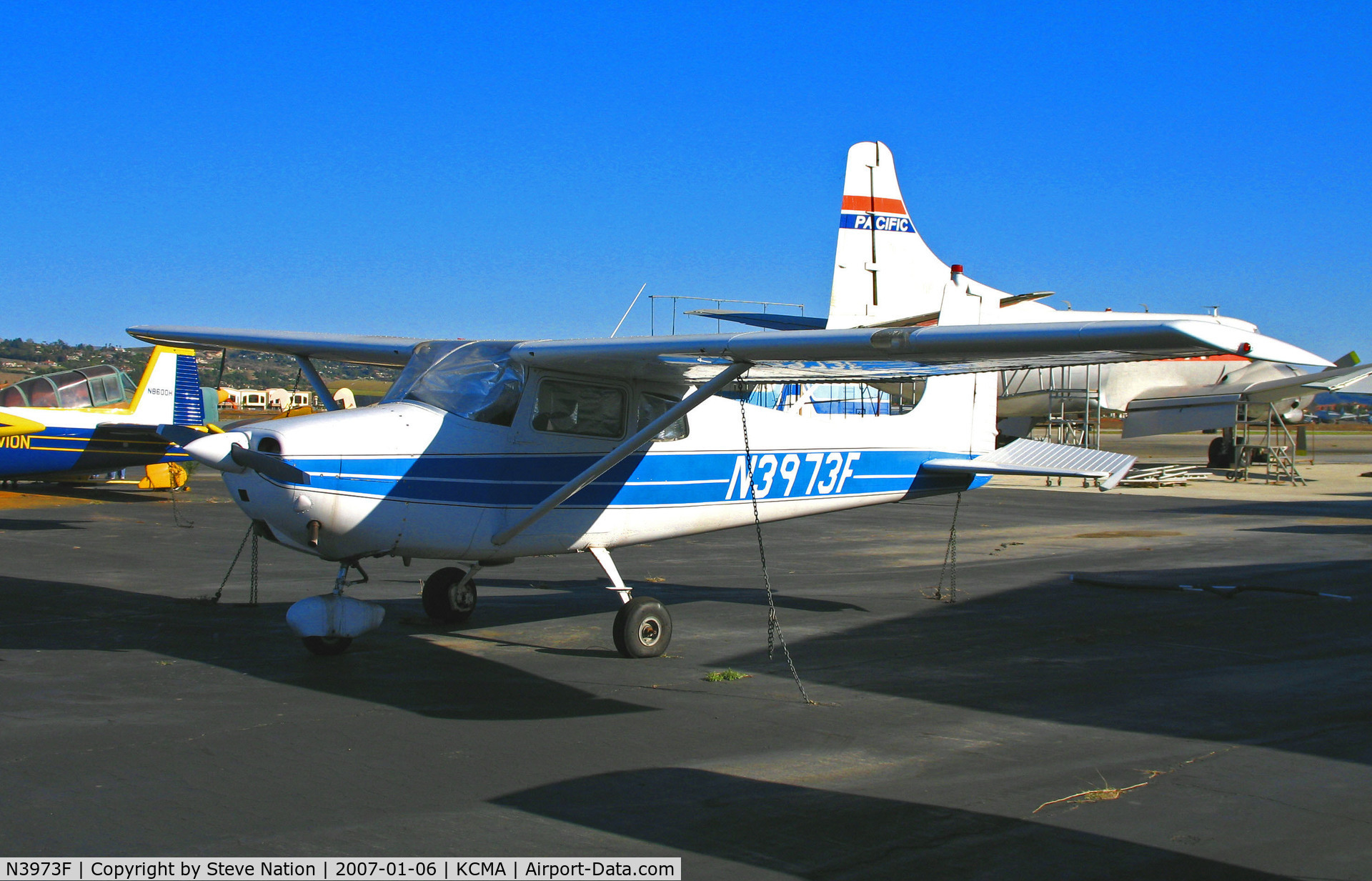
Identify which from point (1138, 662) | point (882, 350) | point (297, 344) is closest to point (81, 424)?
point (297, 344)

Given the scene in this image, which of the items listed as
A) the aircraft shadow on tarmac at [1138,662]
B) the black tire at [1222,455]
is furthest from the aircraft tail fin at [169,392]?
the black tire at [1222,455]

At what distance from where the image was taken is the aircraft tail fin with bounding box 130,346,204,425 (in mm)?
18562

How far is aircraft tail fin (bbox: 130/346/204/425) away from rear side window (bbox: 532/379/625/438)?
42.7 feet

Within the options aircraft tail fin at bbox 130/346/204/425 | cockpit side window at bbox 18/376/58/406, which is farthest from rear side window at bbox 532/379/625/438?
cockpit side window at bbox 18/376/58/406

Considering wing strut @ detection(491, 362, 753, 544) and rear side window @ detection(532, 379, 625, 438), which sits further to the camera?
rear side window @ detection(532, 379, 625, 438)

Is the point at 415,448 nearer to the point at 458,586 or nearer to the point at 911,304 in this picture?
the point at 458,586

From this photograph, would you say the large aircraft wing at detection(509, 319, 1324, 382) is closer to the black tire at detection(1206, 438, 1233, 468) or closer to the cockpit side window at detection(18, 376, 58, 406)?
the cockpit side window at detection(18, 376, 58, 406)

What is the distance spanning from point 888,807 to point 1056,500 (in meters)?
20.0

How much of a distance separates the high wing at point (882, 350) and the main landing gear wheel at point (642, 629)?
5.77 ft

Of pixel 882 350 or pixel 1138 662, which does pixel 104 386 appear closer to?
pixel 882 350

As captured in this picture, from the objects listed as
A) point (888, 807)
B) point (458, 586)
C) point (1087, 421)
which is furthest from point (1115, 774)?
point (1087, 421)

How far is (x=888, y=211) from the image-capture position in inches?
1080

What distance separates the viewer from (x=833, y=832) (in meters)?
4.26

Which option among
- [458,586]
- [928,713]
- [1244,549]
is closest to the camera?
[928,713]
